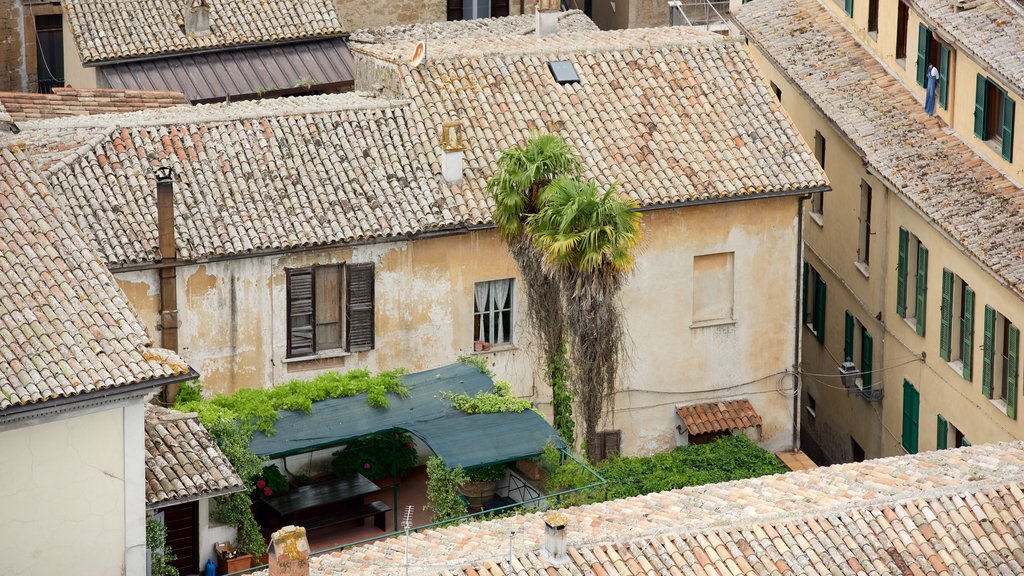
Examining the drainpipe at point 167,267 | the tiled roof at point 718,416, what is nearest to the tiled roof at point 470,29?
the tiled roof at point 718,416

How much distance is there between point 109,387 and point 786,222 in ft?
48.8

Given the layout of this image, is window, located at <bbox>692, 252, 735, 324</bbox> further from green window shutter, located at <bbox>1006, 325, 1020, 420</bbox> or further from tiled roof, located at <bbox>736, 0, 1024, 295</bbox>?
green window shutter, located at <bbox>1006, 325, 1020, 420</bbox>

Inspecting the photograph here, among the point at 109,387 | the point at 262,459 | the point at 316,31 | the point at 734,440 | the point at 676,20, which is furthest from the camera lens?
the point at 676,20

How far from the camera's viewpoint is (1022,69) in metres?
36.5

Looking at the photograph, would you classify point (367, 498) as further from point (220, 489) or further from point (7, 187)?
point (7, 187)

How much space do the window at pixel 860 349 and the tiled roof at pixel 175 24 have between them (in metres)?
13.2

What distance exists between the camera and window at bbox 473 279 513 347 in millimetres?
36906

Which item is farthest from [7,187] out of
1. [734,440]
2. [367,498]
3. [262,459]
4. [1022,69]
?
[1022,69]

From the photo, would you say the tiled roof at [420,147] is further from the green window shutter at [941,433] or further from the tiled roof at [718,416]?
the green window shutter at [941,433]

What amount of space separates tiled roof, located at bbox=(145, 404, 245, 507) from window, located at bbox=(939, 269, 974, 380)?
14.0 metres

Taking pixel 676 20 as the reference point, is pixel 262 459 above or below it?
below

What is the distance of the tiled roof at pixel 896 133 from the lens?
3691cm

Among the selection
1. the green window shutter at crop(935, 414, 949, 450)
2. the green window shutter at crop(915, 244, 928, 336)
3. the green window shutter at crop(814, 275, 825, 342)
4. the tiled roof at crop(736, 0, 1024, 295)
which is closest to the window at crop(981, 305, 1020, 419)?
the tiled roof at crop(736, 0, 1024, 295)

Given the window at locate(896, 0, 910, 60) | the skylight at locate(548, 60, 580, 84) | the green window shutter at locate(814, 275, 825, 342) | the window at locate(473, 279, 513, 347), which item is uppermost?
the window at locate(896, 0, 910, 60)
